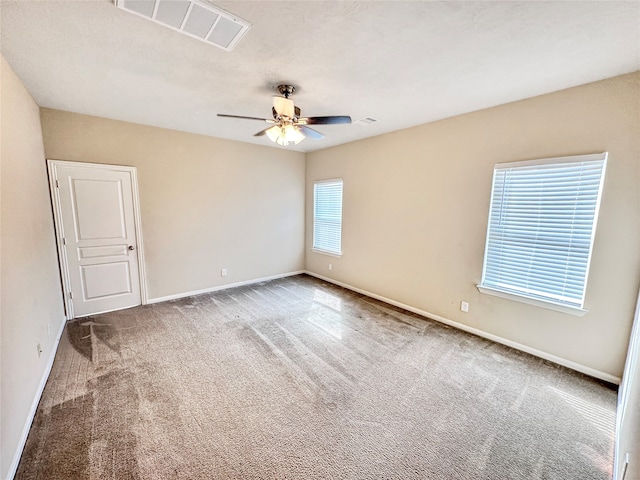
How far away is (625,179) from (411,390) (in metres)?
2.48

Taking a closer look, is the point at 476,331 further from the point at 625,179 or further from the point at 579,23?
the point at 579,23

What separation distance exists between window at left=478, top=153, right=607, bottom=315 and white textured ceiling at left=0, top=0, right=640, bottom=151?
2.53 feet

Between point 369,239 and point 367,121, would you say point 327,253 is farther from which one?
point 367,121

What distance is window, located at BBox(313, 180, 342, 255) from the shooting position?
15.9ft

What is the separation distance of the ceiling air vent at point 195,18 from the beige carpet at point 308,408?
104 inches

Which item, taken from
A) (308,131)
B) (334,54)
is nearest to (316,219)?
(308,131)

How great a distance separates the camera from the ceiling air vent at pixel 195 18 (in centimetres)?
142

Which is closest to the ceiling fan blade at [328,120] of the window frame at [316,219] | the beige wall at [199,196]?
the window frame at [316,219]

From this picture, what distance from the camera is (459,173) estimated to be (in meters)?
3.11

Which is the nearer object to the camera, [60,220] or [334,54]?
[334,54]

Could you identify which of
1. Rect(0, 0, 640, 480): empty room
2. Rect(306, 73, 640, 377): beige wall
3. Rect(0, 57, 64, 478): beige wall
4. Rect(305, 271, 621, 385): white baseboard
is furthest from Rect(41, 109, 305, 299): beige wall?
Rect(305, 271, 621, 385): white baseboard

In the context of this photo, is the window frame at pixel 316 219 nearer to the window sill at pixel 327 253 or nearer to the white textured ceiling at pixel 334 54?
the window sill at pixel 327 253

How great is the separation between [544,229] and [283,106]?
9.02 feet

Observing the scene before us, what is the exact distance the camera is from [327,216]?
509 cm
